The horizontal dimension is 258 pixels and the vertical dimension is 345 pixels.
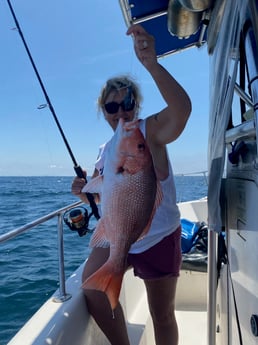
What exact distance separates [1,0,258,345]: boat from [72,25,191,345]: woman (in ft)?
0.65

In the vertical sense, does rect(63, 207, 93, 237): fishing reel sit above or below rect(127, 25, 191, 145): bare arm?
below

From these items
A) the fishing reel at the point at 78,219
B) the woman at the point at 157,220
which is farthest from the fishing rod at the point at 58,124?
the woman at the point at 157,220

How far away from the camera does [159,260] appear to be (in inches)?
58.8

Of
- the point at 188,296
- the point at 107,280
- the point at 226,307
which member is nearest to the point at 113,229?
the point at 107,280

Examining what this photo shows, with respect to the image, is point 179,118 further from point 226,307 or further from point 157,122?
point 226,307

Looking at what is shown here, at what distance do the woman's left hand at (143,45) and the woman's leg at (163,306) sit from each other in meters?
0.95

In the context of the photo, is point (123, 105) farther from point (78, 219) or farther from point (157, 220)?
point (78, 219)

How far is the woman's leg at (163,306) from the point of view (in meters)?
1.51

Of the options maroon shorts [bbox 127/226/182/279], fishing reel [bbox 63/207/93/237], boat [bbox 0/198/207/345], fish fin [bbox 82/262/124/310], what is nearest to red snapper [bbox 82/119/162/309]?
fish fin [bbox 82/262/124/310]

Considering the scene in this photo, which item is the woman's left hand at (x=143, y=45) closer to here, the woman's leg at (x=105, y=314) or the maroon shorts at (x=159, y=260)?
the maroon shorts at (x=159, y=260)

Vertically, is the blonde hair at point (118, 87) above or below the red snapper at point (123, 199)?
above

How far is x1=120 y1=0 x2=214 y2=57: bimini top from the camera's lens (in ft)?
6.65

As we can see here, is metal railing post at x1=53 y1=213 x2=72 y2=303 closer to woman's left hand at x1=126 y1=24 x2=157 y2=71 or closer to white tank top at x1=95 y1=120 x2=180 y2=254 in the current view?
white tank top at x1=95 y1=120 x2=180 y2=254

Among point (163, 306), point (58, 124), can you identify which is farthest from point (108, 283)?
point (58, 124)
